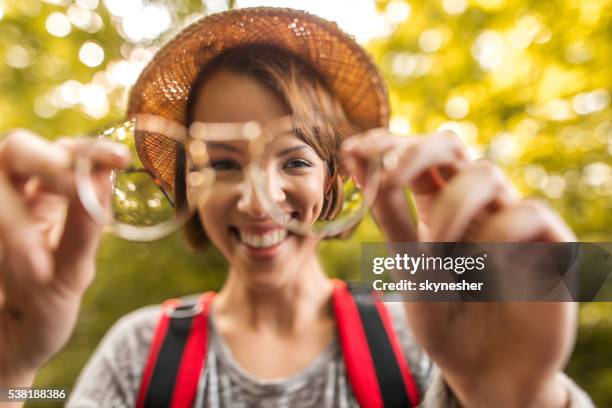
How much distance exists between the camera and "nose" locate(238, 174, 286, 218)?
28.6 inches

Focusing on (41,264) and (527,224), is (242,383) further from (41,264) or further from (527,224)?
(527,224)

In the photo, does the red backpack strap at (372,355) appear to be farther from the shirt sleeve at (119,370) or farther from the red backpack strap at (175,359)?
the shirt sleeve at (119,370)

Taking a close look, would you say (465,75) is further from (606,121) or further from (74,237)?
(74,237)

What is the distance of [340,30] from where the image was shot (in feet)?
2.59

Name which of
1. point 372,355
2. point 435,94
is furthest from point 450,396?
point 435,94

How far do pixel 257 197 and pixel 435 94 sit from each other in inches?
48.5

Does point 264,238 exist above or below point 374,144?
below

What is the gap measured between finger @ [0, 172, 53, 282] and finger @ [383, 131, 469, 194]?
51cm

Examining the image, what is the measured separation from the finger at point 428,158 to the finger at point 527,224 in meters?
0.09

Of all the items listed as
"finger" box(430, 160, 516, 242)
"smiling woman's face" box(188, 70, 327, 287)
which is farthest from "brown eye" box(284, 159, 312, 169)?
"finger" box(430, 160, 516, 242)

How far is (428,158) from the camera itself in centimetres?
56

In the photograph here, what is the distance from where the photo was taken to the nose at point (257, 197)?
73 centimetres

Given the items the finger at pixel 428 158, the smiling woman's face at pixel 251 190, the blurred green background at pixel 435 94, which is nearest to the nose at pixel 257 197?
the smiling woman's face at pixel 251 190

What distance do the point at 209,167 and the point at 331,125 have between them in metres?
0.23
